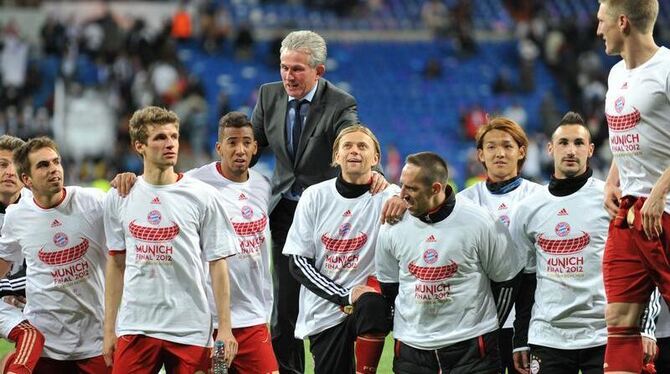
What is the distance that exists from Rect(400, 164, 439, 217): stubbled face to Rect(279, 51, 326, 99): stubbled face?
139 cm

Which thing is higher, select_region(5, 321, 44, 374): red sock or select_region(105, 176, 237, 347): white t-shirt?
select_region(105, 176, 237, 347): white t-shirt

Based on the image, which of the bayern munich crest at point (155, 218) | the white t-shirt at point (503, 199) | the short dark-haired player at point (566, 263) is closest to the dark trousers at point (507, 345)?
the white t-shirt at point (503, 199)

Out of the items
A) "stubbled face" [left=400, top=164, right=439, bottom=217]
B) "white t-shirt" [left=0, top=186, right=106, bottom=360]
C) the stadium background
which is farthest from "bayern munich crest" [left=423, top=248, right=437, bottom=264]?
the stadium background

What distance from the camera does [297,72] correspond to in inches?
282

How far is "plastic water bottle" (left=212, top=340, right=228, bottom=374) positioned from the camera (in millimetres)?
6062

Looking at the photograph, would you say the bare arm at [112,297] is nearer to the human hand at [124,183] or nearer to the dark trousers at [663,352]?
the human hand at [124,183]

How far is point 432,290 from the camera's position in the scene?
5.96m

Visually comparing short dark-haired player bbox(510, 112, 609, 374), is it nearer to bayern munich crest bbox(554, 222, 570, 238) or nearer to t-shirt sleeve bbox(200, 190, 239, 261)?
bayern munich crest bbox(554, 222, 570, 238)

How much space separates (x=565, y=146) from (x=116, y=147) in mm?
15700

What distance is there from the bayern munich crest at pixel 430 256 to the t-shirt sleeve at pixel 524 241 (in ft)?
2.01

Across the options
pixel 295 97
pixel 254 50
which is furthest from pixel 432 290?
pixel 254 50

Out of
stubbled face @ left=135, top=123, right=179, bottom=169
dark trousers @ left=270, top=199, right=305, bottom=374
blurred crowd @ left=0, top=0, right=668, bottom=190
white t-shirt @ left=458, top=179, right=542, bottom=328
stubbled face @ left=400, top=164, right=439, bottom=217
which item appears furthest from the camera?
blurred crowd @ left=0, top=0, right=668, bottom=190

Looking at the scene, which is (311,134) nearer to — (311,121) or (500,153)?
(311,121)

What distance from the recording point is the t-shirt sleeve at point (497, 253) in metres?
5.97
